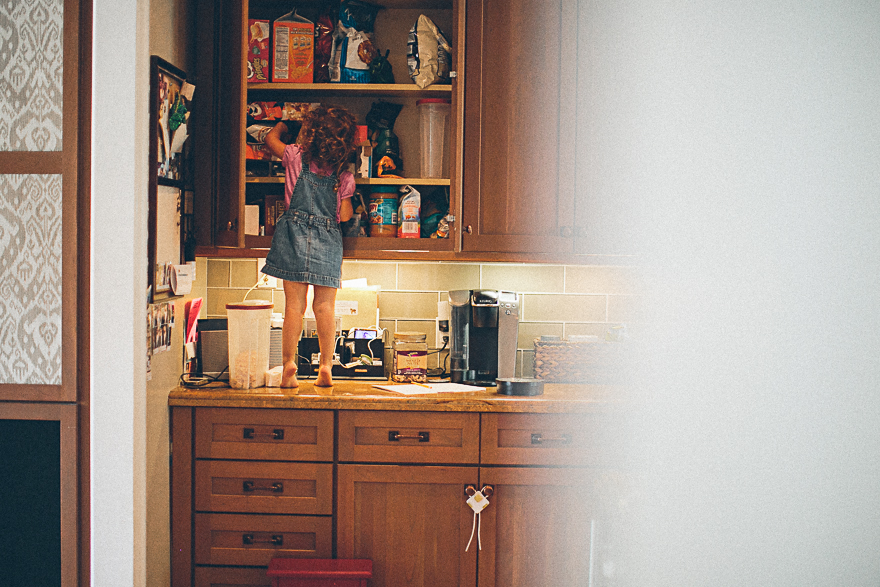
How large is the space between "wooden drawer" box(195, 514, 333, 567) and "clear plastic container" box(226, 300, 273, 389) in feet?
1.45

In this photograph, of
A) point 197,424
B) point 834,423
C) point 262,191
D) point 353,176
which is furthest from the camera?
point 262,191

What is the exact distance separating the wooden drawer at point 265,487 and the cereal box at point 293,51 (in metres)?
1.37

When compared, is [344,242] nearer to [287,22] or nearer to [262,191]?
[262,191]

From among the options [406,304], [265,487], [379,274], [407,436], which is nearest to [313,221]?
[379,274]

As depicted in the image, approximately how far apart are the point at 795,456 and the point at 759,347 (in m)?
0.07

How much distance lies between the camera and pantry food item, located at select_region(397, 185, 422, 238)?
2199mm

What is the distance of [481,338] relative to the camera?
2203 millimetres

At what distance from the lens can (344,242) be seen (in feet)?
7.13

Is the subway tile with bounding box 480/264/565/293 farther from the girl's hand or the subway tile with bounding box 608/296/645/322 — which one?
the subway tile with bounding box 608/296/645/322

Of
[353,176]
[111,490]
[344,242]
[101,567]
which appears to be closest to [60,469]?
[111,490]

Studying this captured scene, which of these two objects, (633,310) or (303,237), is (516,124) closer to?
(303,237)

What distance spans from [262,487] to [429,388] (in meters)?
0.64

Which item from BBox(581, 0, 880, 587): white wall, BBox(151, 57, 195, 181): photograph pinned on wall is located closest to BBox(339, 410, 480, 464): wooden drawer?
BBox(151, 57, 195, 181): photograph pinned on wall

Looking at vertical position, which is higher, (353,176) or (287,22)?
(287,22)
